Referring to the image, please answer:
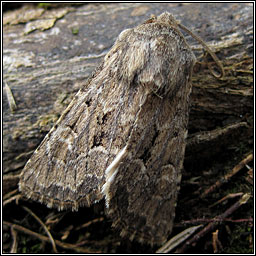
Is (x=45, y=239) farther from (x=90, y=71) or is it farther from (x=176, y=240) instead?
(x=90, y=71)

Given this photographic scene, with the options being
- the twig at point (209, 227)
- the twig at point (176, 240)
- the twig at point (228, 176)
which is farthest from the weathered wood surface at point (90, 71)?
the twig at point (176, 240)

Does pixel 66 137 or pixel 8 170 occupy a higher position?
pixel 66 137

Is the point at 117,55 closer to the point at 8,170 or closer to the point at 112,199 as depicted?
the point at 112,199

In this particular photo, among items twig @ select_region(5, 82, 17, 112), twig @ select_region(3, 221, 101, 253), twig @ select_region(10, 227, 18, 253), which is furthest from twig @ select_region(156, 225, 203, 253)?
twig @ select_region(5, 82, 17, 112)

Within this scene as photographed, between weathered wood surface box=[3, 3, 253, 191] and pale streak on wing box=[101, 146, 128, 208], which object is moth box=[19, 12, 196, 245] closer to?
pale streak on wing box=[101, 146, 128, 208]

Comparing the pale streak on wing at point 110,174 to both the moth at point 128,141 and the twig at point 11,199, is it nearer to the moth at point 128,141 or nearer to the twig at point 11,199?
the moth at point 128,141

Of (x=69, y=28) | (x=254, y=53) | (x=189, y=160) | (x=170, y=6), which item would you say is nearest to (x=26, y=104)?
(x=69, y=28)
